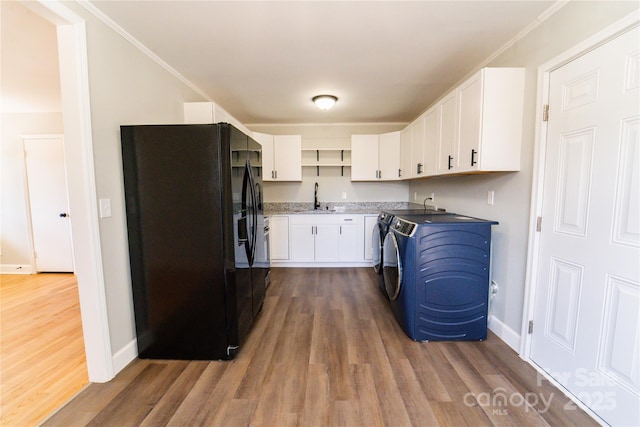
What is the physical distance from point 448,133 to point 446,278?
1350 millimetres

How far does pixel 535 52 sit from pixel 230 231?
8.16 ft

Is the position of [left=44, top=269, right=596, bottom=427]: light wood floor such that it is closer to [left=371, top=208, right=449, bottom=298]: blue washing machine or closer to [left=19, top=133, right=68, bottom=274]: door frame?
[left=371, top=208, right=449, bottom=298]: blue washing machine

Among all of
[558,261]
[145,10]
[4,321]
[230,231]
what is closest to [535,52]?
[558,261]

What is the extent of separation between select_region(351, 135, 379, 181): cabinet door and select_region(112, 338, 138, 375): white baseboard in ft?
11.3

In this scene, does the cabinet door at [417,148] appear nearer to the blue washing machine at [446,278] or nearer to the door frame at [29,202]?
the blue washing machine at [446,278]

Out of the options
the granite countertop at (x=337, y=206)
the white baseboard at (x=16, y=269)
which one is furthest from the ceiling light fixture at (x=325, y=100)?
the white baseboard at (x=16, y=269)

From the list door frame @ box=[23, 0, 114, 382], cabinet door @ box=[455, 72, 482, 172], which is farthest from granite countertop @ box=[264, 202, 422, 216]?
door frame @ box=[23, 0, 114, 382]

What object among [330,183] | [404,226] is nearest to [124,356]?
[404,226]

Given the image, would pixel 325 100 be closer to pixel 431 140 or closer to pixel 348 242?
pixel 431 140

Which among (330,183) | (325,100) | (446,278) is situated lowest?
(446,278)

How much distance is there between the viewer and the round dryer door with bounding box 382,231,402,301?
2174 millimetres

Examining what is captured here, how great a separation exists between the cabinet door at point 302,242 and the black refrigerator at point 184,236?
2.05 meters

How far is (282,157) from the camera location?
13.5ft

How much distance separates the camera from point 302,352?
192cm
